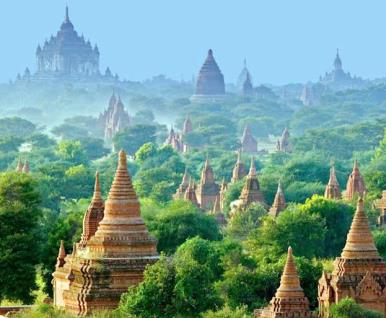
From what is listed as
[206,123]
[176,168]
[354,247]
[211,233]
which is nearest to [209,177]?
[176,168]

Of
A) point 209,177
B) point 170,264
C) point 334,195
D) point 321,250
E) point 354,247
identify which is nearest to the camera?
point 170,264

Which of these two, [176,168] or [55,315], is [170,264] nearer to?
[55,315]

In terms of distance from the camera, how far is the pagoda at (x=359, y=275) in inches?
1984

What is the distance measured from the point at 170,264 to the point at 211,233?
2299cm

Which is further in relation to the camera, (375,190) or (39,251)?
(375,190)

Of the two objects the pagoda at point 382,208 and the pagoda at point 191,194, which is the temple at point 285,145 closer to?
the pagoda at point 191,194

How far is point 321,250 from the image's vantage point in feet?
225

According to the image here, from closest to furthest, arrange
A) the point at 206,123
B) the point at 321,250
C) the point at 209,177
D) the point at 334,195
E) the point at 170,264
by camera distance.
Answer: the point at 170,264 < the point at 321,250 < the point at 334,195 < the point at 209,177 < the point at 206,123

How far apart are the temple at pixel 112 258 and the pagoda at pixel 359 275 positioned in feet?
13.9

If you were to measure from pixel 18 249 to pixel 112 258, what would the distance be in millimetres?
10010

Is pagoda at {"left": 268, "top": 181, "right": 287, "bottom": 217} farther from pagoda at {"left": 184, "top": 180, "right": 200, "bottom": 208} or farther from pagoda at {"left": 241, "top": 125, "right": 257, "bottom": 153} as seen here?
pagoda at {"left": 241, "top": 125, "right": 257, "bottom": 153}

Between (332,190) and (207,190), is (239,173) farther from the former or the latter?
(332,190)

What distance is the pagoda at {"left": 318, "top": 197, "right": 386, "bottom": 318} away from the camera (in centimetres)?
5041

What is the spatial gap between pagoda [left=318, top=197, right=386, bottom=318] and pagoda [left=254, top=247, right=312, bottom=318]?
4.09 m
